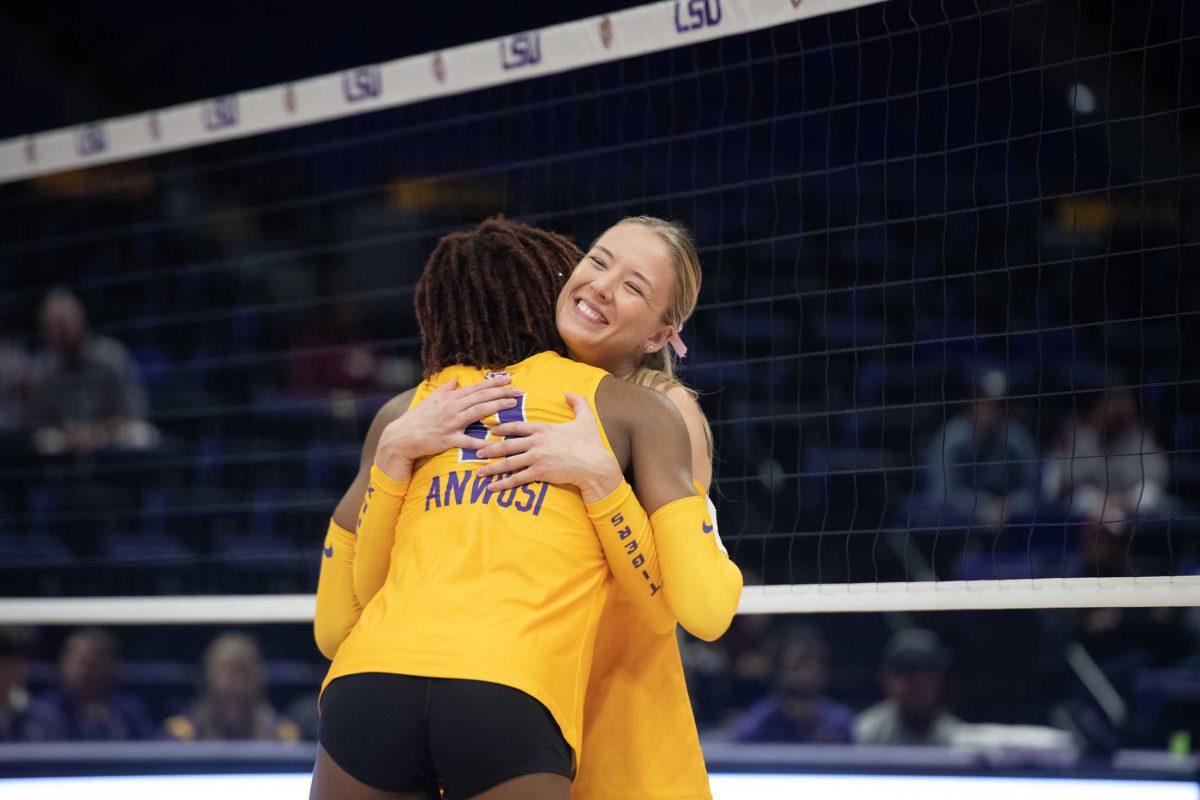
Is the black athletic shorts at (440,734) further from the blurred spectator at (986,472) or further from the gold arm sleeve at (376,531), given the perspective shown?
the blurred spectator at (986,472)

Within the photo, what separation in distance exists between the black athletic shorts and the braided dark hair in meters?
0.65

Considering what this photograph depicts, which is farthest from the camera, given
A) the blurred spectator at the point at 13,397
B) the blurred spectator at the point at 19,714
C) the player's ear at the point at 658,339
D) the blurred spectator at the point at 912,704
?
the blurred spectator at the point at 13,397

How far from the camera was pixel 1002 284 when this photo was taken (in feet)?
22.5

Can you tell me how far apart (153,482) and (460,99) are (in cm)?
271

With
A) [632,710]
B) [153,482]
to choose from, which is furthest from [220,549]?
[632,710]

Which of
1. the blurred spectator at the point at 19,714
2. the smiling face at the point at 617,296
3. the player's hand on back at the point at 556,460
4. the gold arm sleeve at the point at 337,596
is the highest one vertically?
the smiling face at the point at 617,296

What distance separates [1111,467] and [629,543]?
4073 mm

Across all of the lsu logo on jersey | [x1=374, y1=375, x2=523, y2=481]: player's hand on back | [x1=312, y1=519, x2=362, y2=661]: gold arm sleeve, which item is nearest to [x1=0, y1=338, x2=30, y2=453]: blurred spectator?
A: the lsu logo on jersey

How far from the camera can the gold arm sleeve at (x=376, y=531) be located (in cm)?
225

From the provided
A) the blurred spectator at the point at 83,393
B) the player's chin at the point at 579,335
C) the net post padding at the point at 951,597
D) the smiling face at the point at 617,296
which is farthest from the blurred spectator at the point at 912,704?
the blurred spectator at the point at 83,393

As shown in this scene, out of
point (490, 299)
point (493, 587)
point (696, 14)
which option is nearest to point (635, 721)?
point (493, 587)

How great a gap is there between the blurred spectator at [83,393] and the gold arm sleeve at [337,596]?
14.2 feet

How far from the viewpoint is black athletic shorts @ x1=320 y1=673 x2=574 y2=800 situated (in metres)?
1.91

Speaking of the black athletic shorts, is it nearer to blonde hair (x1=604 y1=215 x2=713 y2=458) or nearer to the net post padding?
blonde hair (x1=604 y1=215 x2=713 y2=458)
